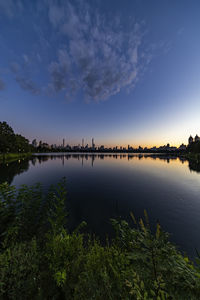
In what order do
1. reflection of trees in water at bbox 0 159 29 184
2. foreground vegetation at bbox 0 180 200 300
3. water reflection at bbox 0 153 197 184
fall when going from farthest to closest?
water reflection at bbox 0 153 197 184 < reflection of trees in water at bbox 0 159 29 184 < foreground vegetation at bbox 0 180 200 300

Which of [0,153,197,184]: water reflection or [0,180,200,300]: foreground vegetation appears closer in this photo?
[0,180,200,300]: foreground vegetation

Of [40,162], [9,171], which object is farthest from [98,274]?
[40,162]

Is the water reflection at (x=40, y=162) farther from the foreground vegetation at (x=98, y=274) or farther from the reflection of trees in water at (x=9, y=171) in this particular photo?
the foreground vegetation at (x=98, y=274)

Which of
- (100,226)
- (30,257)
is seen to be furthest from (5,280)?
(100,226)

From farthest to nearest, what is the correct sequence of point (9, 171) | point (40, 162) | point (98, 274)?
1. point (40, 162)
2. point (9, 171)
3. point (98, 274)

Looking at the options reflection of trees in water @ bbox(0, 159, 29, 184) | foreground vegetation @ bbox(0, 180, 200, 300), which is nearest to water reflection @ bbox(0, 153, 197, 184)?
reflection of trees in water @ bbox(0, 159, 29, 184)

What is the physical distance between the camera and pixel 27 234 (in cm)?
491

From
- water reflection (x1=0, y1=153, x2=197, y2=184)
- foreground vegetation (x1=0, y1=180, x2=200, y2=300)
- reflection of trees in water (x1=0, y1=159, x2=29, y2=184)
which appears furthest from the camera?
water reflection (x1=0, y1=153, x2=197, y2=184)

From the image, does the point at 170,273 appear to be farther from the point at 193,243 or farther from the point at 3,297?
the point at 193,243

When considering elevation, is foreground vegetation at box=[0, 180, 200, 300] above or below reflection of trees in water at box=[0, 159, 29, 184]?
above

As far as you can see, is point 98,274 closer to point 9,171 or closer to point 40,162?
point 9,171

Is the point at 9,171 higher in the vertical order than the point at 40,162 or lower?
lower

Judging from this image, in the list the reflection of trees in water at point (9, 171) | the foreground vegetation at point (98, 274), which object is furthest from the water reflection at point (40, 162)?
the foreground vegetation at point (98, 274)

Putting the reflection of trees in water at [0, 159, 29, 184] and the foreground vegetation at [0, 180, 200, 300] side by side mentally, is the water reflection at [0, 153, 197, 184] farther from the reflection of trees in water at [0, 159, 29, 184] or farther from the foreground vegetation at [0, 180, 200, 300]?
the foreground vegetation at [0, 180, 200, 300]
